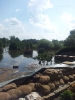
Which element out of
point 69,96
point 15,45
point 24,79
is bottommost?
point 69,96

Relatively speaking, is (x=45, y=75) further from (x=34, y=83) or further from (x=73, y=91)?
(x=73, y=91)

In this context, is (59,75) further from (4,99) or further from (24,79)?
(4,99)

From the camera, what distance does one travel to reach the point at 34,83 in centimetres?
820

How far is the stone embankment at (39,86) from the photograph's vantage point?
6801 millimetres

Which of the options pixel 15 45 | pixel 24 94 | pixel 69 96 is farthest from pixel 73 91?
pixel 15 45

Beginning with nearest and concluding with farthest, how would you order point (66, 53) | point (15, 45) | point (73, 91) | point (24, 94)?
point (24, 94), point (73, 91), point (66, 53), point (15, 45)

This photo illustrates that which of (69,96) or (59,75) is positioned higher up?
(59,75)

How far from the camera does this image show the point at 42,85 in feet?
26.1

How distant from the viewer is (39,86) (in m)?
7.90

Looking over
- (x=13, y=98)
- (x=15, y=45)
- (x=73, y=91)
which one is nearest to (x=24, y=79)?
(x=13, y=98)

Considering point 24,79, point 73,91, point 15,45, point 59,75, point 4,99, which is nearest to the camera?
point 4,99

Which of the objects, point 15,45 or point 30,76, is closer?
point 30,76

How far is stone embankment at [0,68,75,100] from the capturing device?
268 inches

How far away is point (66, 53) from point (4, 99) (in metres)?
33.6
